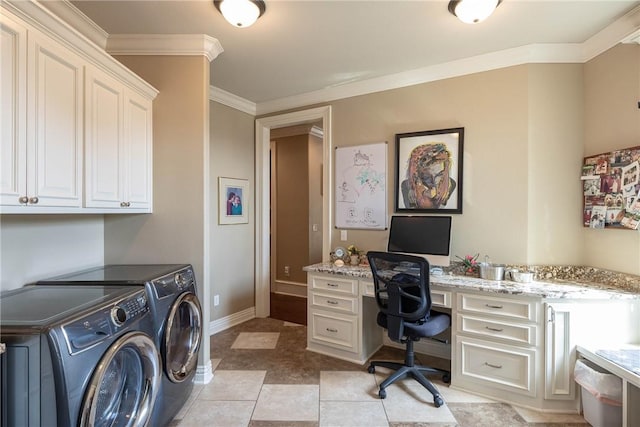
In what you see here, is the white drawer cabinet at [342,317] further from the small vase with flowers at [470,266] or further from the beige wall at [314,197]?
the beige wall at [314,197]

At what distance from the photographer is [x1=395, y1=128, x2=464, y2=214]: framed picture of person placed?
105 inches

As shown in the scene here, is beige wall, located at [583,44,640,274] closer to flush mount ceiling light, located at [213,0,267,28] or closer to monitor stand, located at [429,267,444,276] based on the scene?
monitor stand, located at [429,267,444,276]

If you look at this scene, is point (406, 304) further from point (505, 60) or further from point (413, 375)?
point (505, 60)

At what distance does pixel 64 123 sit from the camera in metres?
1.57

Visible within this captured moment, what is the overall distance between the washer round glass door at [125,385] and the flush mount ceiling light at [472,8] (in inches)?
102

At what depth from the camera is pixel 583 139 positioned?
2387 mm

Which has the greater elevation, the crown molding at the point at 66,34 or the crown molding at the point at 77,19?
the crown molding at the point at 77,19

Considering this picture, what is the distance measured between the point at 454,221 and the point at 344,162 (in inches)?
48.5

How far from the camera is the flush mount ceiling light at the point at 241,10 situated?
1818mm

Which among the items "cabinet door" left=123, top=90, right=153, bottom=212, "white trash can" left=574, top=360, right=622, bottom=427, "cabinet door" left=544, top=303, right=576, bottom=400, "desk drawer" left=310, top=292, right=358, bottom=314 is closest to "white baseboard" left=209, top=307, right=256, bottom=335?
"desk drawer" left=310, top=292, right=358, bottom=314

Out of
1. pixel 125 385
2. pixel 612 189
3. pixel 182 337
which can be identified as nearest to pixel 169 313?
pixel 182 337

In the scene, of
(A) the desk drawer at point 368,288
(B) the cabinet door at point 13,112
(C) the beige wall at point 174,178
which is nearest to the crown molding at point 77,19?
(C) the beige wall at point 174,178

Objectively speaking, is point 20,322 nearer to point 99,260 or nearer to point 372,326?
point 99,260

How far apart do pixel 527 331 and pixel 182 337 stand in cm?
232
